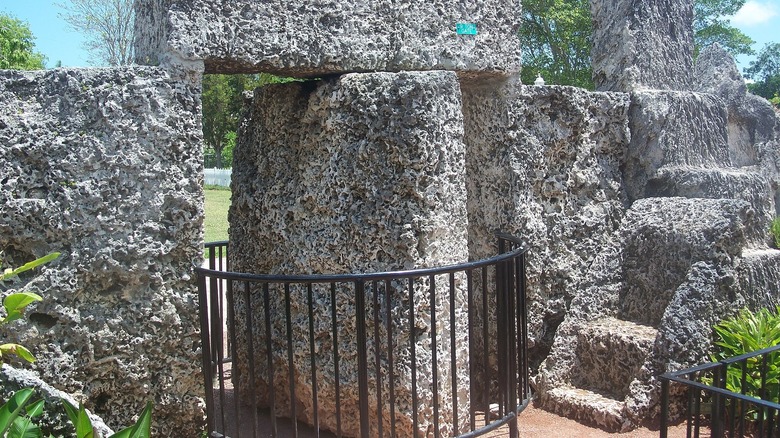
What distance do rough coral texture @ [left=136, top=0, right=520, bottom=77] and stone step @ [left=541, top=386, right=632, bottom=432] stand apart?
208 cm

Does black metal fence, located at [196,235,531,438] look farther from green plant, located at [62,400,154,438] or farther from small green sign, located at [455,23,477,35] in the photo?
small green sign, located at [455,23,477,35]

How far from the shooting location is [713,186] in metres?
5.31

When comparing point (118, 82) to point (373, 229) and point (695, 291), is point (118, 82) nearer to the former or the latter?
point (373, 229)

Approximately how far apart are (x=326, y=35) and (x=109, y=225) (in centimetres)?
141

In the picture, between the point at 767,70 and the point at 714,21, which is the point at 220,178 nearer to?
the point at 714,21

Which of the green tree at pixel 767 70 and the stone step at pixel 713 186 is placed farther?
the green tree at pixel 767 70

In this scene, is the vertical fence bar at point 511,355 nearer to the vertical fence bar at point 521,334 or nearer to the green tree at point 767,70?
the vertical fence bar at point 521,334

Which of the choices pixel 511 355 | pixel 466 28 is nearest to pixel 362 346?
pixel 511 355

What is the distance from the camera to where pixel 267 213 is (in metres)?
4.39

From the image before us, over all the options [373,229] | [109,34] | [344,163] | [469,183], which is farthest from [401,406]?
[109,34]

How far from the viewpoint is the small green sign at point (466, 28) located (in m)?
4.27

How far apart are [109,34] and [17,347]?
24.1 metres

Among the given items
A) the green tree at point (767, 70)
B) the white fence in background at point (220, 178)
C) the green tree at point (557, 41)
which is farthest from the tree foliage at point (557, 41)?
the green tree at point (767, 70)

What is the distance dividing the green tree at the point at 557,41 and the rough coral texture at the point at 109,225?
58.1 feet
